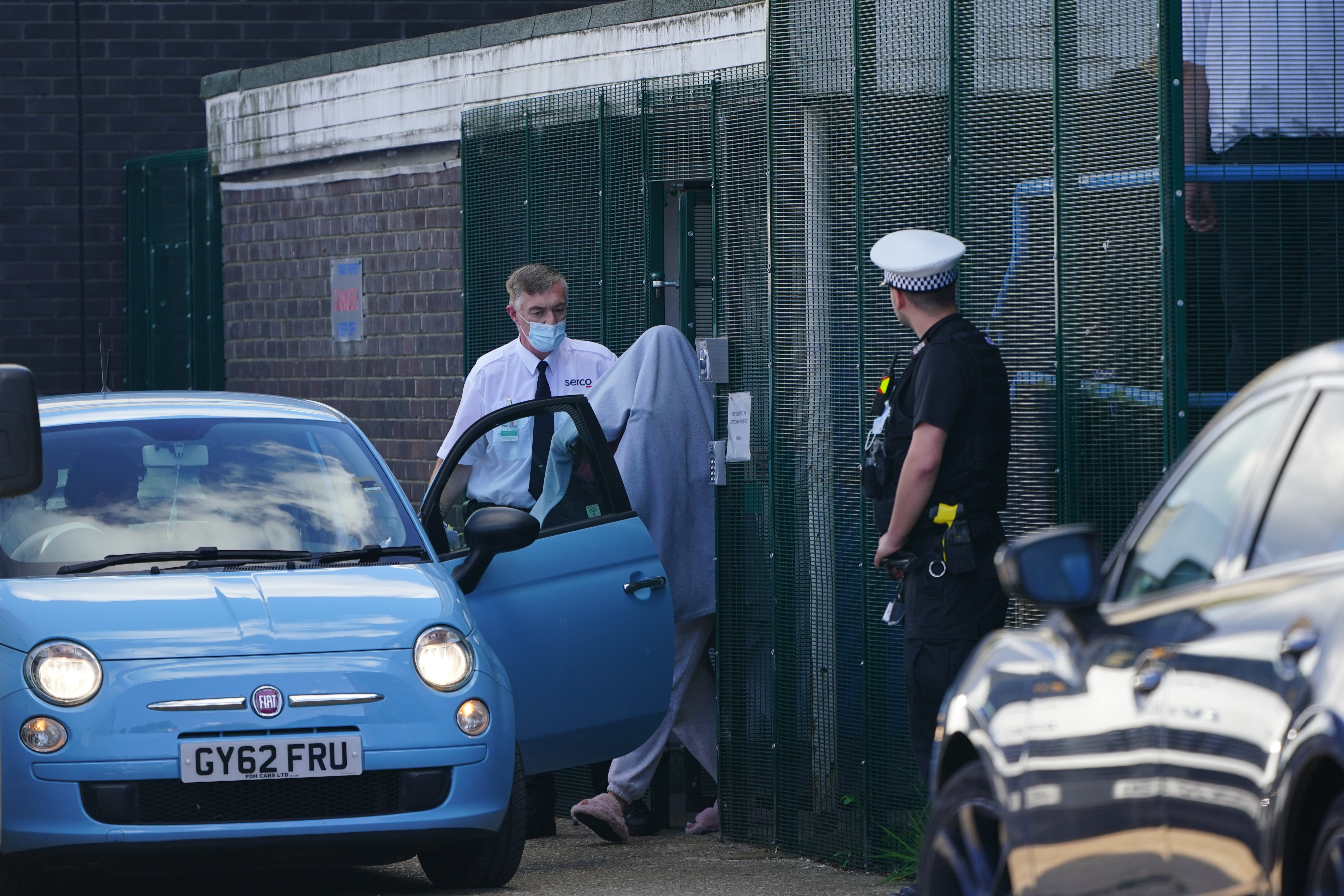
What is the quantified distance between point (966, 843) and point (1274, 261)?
2.49 meters

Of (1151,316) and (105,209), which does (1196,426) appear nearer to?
(1151,316)

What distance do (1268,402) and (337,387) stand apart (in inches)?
419

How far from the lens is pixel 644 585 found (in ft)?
26.5

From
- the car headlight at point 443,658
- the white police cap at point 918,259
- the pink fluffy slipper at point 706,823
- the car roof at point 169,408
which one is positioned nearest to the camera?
the white police cap at point 918,259

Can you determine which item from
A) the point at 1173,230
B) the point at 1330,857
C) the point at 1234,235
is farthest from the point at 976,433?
the point at 1330,857

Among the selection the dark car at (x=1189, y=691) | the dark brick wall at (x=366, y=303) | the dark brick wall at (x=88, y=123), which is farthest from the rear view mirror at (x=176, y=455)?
the dark brick wall at (x=88, y=123)

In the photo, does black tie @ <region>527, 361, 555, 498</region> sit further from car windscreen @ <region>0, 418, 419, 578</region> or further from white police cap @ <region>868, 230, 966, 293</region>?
white police cap @ <region>868, 230, 966, 293</region>

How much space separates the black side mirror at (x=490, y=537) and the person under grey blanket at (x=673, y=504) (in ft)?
3.49

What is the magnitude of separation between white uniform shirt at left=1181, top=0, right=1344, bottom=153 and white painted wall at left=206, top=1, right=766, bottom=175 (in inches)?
136

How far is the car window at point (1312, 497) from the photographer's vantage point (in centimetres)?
351

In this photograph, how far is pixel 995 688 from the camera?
4.71 metres

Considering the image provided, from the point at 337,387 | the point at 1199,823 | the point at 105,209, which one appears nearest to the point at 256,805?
the point at 1199,823

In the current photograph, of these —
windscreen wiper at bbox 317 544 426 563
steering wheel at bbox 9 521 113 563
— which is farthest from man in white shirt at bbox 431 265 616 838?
steering wheel at bbox 9 521 113 563

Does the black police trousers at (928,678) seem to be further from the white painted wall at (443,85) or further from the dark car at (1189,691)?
the white painted wall at (443,85)
